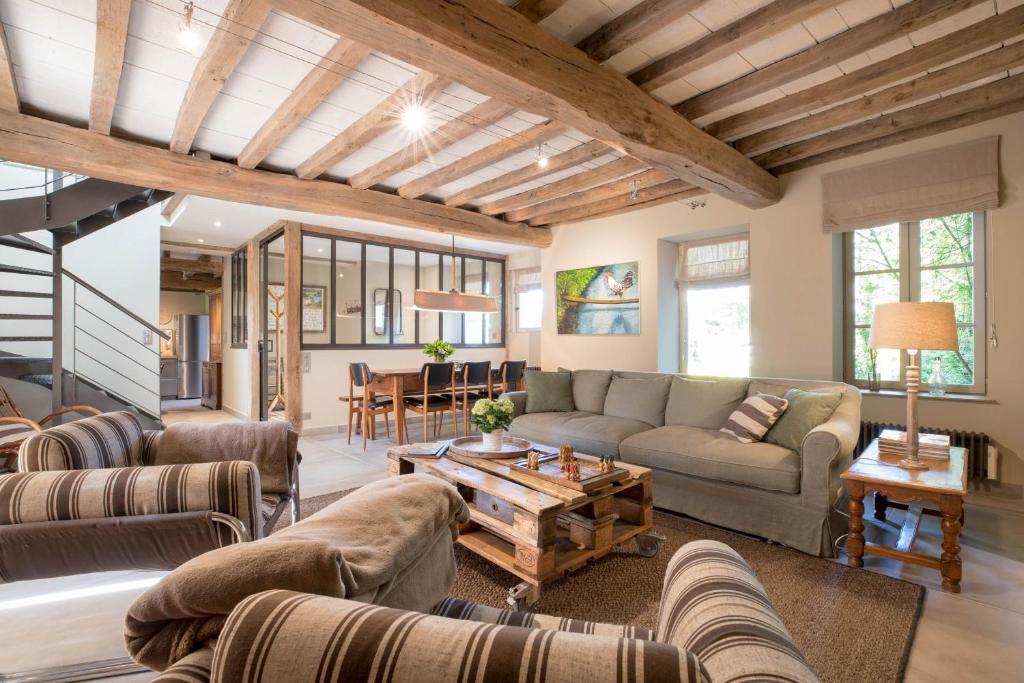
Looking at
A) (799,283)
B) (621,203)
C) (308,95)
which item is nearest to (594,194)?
(621,203)

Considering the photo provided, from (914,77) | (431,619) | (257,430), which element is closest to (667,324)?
(914,77)

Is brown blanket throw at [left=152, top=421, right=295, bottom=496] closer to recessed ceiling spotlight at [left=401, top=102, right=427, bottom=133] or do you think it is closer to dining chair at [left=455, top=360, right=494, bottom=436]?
recessed ceiling spotlight at [left=401, top=102, right=427, bottom=133]

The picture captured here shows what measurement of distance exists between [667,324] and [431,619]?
5.07 m

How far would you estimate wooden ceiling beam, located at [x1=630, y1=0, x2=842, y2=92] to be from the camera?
7.02ft

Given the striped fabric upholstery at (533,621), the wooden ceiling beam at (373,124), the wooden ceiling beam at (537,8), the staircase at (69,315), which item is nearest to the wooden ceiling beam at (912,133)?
the wooden ceiling beam at (537,8)

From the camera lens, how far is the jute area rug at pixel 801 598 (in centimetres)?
175

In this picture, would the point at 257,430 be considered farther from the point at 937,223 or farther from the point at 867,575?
the point at 937,223

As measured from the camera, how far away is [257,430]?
7.45 feet

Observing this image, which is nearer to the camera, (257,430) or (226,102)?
(257,430)

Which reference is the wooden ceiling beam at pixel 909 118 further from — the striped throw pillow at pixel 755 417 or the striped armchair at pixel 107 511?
the striped armchair at pixel 107 511

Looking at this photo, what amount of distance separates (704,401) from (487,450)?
172cm

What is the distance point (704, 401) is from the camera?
353 centimetres

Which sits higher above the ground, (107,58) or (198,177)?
(107,58)

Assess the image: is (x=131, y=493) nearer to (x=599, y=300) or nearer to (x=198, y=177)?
(x=198, y=177)
